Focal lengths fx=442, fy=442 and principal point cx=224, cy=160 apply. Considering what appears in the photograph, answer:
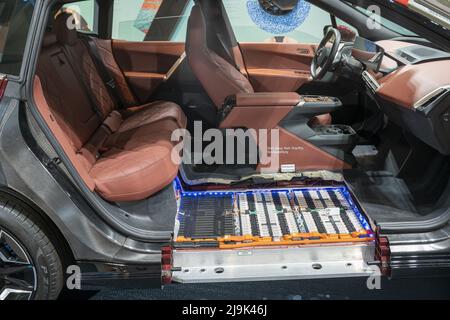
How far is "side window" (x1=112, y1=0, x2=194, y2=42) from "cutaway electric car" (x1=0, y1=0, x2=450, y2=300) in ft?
2.45

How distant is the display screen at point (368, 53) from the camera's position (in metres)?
2.46

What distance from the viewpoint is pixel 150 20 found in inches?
188

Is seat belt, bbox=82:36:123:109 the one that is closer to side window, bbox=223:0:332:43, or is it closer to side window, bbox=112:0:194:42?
side window, bbox=112:0:194:42

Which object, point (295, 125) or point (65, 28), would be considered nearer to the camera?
point (295, 125)

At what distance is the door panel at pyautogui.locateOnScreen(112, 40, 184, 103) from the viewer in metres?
3.53

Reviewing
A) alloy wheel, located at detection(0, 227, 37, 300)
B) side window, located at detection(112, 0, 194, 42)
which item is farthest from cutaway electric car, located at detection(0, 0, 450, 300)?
side window, located at detection(112, 0, 194, 42)

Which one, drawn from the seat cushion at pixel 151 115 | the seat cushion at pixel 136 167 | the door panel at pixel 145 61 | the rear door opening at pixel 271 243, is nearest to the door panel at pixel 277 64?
the door panel at pixel 145 61

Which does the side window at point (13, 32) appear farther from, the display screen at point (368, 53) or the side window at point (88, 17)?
the display screen at point (368, 53)

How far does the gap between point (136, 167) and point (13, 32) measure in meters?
0.83

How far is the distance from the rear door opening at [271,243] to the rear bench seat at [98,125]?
35cm

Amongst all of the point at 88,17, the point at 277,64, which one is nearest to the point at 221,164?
the point at 277,64

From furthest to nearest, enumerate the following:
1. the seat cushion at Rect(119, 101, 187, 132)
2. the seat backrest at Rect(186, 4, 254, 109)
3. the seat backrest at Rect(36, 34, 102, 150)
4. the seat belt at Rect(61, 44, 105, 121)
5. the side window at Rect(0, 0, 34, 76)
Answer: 1. the seat cushion at Rect(119, 101, 187, 132)
2. the seat belt at Rect(61, 44, 105, 121)
3. the seat backrest at Rect(186, 4, 254, 109)
4. the seat backrest at Rect(36, 34, 102, 150)
5. the side window at Rect(0, 0, 34, 76)

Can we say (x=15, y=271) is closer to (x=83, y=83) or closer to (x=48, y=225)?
(x=48, y=225)
